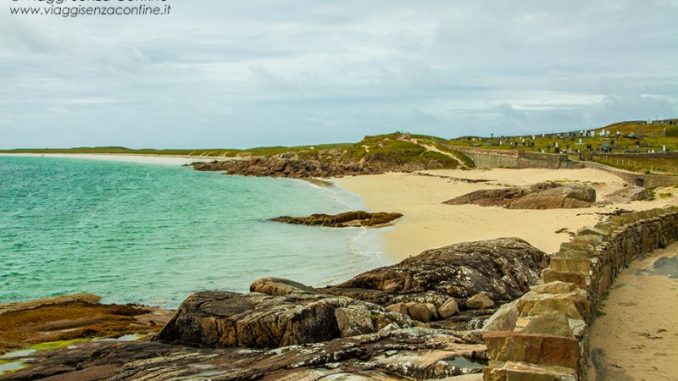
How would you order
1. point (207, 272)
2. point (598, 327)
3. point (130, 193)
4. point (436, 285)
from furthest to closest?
point (130, 193), point (207, 272), point (436, 285), point (598, 327)

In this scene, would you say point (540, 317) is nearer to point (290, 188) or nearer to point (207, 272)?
point (207, 272)

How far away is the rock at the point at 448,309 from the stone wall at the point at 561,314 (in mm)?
2203

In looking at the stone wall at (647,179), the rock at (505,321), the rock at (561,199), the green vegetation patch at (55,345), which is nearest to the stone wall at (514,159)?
the stone wall at (647,179)

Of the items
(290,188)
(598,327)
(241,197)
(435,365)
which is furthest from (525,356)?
(290,188)

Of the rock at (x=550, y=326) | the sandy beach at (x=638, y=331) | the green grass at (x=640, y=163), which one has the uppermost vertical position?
the green grass at (x=640, y=163)

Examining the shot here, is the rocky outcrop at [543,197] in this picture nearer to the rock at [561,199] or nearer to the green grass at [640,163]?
the rock at [561,199]

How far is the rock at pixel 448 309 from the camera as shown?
35.6 ft

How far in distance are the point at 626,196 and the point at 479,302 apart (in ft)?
77.7

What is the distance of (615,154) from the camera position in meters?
57.7

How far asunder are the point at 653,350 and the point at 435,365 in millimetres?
4068

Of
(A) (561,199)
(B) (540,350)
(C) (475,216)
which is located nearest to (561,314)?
(B) (540,350)

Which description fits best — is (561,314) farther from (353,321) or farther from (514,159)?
(514,159)

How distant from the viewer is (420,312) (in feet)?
34.5

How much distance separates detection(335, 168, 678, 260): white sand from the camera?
2361cm
